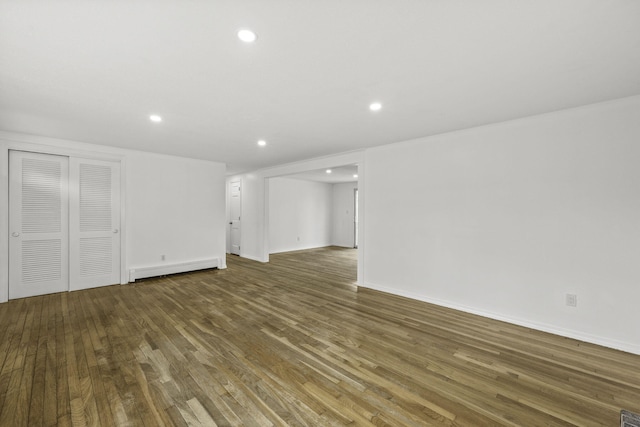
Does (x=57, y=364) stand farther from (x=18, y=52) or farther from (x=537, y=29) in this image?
(x=537, y=29)

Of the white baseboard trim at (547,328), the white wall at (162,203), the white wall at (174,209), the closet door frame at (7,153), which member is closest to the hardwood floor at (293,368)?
the white baseboard trim at (547,328)

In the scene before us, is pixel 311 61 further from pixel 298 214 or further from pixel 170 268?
pixel 298 214

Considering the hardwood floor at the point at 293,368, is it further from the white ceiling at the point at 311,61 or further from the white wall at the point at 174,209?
A: the white ceiling at the point at 311,61

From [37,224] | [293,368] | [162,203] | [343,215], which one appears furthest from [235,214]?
[293,368]

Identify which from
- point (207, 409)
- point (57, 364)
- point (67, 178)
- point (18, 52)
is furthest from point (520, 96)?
point (67, 178)

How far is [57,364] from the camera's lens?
225 centimetres

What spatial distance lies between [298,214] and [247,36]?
7.49m

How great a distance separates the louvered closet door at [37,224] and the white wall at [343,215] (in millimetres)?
7352

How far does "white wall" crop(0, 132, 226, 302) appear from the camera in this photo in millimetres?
4207

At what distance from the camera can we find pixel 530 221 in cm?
308

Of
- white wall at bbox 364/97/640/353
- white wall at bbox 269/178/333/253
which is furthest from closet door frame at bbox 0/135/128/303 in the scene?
white wall at bbox 364/97/640/353

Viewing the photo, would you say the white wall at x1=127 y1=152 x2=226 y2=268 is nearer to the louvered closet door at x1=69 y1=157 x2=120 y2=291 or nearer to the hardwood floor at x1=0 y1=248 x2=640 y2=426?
the louvered closet door at x1=69 y1=157 x2=120 y2=291

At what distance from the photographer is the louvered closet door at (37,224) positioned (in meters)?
3.90

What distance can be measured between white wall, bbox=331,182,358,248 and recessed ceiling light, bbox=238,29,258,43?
7.80 metres
